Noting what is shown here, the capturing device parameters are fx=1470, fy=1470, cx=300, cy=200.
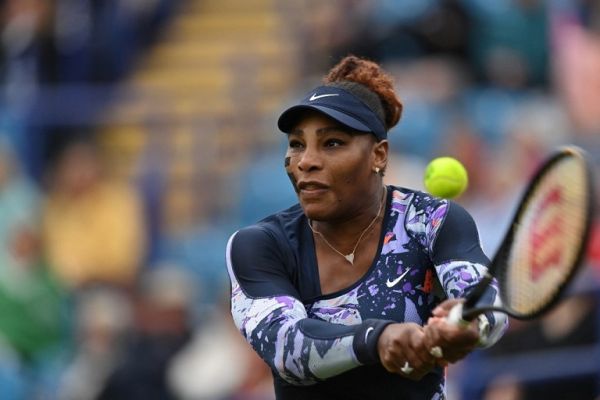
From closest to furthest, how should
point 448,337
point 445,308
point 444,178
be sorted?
point 448,337 < point 445,308 < point 444,178

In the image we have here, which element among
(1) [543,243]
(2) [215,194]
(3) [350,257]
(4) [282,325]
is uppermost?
(1) [543,243]

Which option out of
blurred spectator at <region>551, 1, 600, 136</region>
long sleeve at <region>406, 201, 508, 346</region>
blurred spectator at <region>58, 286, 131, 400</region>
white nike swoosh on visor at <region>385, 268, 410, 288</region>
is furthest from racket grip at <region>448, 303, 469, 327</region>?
blurred spectator at <region>551, 1, 600, 136</region>

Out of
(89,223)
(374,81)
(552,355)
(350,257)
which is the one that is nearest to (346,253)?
(350,257)

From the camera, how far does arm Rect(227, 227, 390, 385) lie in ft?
13.5

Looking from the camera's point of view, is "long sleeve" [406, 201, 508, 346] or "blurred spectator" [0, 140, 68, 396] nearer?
"long sleeve" [406, 201, 508, 346]

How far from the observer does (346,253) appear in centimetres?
452

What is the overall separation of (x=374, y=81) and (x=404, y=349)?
101cm

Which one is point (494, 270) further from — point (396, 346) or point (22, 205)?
point (22, 205)

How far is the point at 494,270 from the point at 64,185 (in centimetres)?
673

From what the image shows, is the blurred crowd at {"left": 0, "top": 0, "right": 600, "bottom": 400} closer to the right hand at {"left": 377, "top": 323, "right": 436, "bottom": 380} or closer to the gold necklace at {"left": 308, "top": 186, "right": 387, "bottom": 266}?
the gold necklace at {"left": 308, "top": 186, "right": 387, "bottom": 266}

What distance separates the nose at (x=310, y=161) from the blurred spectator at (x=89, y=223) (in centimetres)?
589

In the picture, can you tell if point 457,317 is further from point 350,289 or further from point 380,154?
point 380,154

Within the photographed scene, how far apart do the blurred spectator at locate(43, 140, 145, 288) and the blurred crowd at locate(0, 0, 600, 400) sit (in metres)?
0.01

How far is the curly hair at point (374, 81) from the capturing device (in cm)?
459
